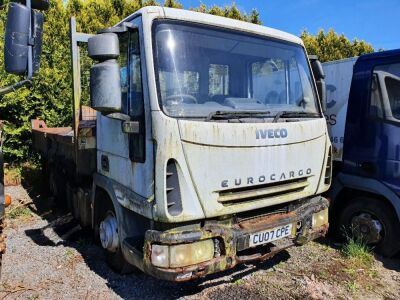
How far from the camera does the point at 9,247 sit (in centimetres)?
468

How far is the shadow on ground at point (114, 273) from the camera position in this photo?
143 inches

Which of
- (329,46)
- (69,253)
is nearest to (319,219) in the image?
(69,253)

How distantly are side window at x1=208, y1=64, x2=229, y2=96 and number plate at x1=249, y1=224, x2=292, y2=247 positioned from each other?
1.24 metres

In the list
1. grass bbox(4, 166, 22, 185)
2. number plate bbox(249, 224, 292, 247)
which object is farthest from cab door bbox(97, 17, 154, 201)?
grass bbox(4, 166, 22, 185)

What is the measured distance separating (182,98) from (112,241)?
1581 millimetres

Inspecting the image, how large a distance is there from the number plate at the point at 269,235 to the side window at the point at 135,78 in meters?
1.39

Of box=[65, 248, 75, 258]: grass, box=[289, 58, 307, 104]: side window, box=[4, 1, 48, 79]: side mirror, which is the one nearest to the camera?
box=[4, 1, 48, 79]: side mirror

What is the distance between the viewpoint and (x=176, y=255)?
287cm

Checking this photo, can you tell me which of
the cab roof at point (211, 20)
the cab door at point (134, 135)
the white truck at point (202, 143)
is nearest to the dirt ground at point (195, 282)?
the white truck at point (202, 143)

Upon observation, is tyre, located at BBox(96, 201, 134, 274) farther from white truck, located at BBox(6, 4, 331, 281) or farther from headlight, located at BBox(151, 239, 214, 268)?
headlight, located at BBox(151, 239, 214, 268)

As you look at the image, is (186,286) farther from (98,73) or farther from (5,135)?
(5,135)

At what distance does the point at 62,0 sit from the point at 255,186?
11.0 meters

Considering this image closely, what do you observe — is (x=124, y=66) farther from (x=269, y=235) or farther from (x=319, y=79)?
(x=319, y=79)

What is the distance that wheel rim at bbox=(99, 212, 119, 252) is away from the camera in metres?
3.65
